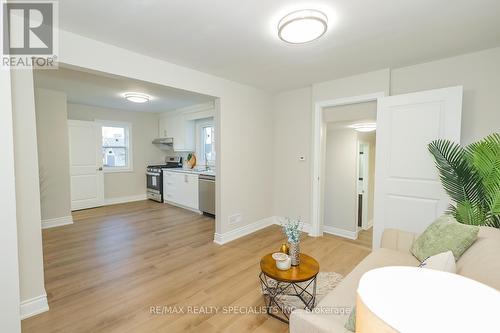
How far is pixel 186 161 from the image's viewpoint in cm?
624

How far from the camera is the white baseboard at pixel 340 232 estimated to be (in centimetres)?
371

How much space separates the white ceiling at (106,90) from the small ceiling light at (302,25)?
1.59 metres

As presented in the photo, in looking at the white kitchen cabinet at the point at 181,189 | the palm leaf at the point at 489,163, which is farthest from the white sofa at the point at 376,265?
the white kitchen cabinet at the point at 181,189

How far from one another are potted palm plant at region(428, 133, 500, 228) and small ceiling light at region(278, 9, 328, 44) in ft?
5.44

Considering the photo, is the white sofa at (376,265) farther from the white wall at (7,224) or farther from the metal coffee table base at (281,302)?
the white wall at (7,224)

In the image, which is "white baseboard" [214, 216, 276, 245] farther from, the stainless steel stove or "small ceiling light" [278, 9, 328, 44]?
the stainless steel stove

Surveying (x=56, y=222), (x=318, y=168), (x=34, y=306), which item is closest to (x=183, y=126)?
(x=56, y=222)

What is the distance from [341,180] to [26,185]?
→ 389 cm

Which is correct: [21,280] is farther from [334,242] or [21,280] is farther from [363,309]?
[334,242]

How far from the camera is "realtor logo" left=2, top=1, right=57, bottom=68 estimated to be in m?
1.69

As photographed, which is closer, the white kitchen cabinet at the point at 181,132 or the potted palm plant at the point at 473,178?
the potted palm plant at the point at 473,178

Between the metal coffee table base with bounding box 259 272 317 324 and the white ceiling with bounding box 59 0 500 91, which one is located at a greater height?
the white ceiling with bounding box 59 0 500 91

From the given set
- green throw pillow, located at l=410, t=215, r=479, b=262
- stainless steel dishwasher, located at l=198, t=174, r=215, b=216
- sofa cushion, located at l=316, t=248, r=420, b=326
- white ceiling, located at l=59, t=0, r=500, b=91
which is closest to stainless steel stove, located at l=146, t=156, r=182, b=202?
stainless steel dishwasher, located at l=198, t=174, r=215, b=216

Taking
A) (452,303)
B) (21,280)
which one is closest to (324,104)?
(452,303)
